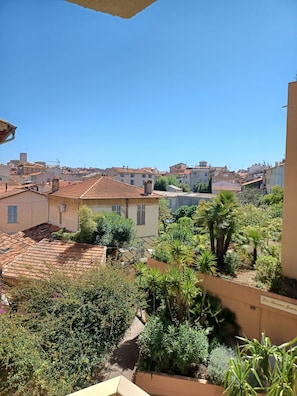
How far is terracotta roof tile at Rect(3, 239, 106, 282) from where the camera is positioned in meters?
10.5

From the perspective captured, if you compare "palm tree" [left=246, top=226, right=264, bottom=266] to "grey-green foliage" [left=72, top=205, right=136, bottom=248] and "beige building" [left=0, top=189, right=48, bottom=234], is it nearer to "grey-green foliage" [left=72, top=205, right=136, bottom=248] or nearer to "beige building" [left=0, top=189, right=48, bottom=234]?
"grey-green foliage" [left=72, top=205, right=136, bottom=248]

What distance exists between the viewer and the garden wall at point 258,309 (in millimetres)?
6677

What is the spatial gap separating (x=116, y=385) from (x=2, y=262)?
1164 cm

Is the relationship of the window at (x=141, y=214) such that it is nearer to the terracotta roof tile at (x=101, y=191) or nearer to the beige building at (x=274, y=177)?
the terracotta roof tile at (x=101, y=191)

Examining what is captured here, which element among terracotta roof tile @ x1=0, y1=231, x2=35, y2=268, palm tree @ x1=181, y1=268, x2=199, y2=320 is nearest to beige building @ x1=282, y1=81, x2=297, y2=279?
palm tree @ x1=181, y1=268, x2=199, y2=320

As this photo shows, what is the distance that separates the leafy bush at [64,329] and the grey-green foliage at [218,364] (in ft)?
7.63

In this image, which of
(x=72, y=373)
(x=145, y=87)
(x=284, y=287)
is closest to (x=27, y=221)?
(x=145, y=87)

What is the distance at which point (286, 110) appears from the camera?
8.02 meters

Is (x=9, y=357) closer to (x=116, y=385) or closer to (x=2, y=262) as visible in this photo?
(x=116, y=385)

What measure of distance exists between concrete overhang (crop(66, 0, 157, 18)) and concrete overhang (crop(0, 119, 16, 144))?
11.9 ft

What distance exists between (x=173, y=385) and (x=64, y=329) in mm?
3030

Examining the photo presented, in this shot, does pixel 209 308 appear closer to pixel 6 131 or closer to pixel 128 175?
pixel 6 131

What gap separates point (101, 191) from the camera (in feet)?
55.6

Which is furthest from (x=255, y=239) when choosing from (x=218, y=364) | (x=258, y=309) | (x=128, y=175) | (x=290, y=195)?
(x=128, y=175)
